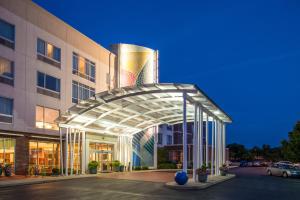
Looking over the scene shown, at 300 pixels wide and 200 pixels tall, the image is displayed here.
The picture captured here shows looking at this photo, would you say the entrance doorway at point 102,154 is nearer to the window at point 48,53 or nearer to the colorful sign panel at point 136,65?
the window at point 48,53

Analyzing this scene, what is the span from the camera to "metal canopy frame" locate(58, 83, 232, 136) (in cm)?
2889

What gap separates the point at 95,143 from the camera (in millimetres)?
44344

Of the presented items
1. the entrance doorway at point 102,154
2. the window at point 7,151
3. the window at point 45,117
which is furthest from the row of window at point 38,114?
the entrance doorway at point 102,154

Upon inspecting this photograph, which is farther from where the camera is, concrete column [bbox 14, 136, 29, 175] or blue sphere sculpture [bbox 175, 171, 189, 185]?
concrete column [bbox 14, 136, 29, 175]

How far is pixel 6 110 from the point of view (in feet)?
111

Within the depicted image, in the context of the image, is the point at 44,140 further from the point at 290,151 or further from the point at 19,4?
the point at 290,151

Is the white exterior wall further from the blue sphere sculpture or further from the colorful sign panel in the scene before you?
the blue sphere sculpture

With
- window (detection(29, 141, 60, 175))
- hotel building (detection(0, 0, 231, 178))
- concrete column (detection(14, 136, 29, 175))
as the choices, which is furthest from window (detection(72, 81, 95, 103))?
concrete column (detection(14, 136, 29, 175))

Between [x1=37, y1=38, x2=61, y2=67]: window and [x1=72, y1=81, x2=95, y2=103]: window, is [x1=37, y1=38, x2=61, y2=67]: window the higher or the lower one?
the higher one

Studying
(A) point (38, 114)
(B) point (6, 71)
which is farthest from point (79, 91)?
(B) point (6, 71)

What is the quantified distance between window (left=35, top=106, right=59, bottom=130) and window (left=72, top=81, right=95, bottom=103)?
4.11 metres

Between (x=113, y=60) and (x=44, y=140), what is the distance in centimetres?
1797

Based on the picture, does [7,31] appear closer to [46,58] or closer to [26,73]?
[26,73]

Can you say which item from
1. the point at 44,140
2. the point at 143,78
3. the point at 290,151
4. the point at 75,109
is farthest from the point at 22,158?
the point at 290,151
